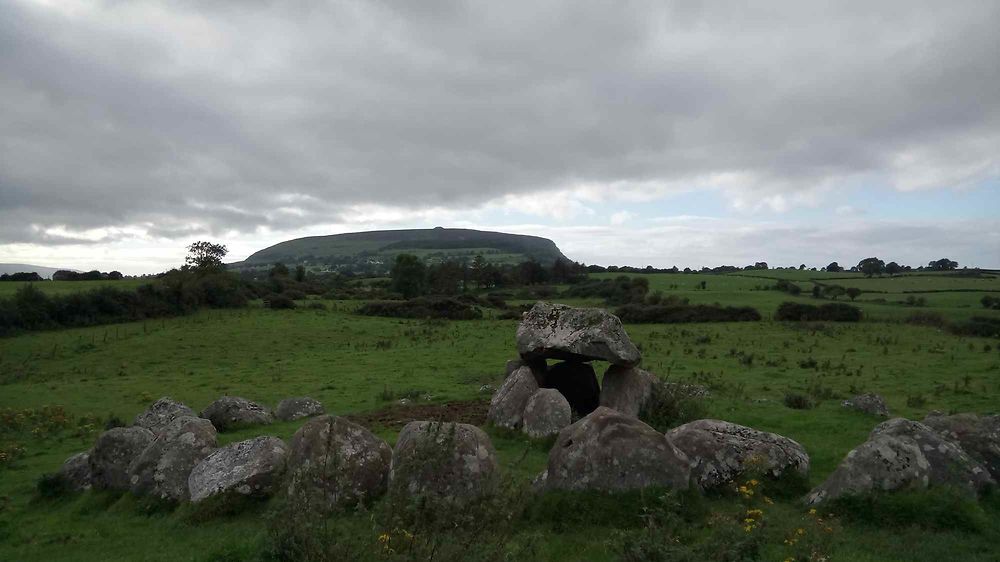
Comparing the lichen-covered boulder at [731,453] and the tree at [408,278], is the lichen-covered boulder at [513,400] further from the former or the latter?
the tree at [408,278]

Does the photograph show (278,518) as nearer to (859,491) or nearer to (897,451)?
(859,491)

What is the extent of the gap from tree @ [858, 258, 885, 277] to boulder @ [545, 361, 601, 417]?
95.9 metres

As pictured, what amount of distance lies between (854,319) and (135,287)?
2299 inches

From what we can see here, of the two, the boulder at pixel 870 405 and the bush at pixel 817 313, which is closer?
the boulder at pixel 870 405

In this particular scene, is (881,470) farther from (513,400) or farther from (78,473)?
(78,473)

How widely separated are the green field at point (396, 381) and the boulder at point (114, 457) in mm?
361

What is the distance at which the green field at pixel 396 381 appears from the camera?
8945mm

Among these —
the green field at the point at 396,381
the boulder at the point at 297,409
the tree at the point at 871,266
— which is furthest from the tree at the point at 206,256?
the tree at the point at 871,266

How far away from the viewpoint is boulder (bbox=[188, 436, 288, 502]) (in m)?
10.4

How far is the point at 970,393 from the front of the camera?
20578mm

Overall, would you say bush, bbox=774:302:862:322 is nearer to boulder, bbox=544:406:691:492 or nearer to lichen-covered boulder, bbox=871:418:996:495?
lichen-covered boulder, bbox=871:418:996:495

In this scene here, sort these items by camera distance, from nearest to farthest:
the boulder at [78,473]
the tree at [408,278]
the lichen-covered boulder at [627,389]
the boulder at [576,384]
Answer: the boulder at [78,473] → the lichen-covered boulder at [627,389] → the boulder at [576,384] → the tree at [408,278]

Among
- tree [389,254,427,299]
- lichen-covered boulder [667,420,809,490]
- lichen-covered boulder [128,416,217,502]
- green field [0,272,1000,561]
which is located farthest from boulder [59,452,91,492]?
tree [389,254,427,299]

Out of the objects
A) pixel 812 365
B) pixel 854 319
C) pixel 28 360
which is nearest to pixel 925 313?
pixel 854 319
